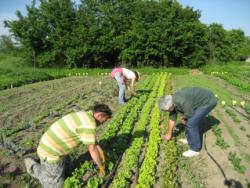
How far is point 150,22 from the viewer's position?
40.5m

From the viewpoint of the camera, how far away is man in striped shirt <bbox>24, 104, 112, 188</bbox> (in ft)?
16.3

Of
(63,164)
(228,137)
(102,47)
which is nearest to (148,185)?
(63,164)

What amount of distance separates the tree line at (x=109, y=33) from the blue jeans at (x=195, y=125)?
104ft

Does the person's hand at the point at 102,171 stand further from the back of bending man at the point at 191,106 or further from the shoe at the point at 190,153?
the shoe at the point at 190,153

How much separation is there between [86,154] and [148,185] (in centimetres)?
182

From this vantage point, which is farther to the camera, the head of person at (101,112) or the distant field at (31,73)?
the distant field at (31,73)

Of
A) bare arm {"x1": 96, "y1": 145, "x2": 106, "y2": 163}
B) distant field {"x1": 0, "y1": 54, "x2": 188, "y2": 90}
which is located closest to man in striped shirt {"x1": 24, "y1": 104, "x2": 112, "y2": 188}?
bare arm {"x1": 96, "y1": 145, "x2": 106, "y2": 163}

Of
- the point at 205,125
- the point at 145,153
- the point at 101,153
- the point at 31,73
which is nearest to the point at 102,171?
the point at 101,153

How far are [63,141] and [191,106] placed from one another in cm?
265

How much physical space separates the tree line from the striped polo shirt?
33200 mm

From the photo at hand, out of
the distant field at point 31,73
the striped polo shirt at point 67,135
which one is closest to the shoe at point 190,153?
the striped polo shirt at point 67,135

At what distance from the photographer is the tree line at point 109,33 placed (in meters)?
38.4

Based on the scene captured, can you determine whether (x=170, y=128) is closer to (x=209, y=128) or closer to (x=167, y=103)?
(x=167, y=103)

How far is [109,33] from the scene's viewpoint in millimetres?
38344
